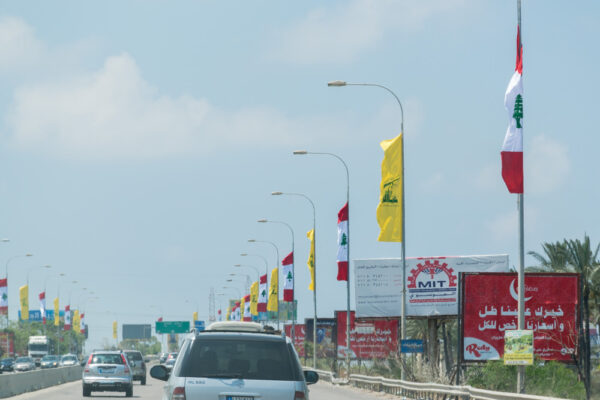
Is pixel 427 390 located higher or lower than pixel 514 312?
lower

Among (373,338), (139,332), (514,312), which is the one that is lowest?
(139,332)

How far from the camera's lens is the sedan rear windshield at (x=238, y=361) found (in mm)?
14102

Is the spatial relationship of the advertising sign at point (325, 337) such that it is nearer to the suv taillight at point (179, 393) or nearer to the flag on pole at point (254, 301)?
the flag on pole at point (254, 301)

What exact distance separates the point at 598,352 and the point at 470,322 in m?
51.8

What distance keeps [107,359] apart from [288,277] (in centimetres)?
3086

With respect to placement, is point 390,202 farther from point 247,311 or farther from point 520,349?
point 247,311

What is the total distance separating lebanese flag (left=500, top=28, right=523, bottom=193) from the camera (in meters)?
26.1

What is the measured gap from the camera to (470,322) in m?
36.8

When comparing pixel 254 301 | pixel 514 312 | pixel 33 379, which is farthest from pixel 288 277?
pixel 514 312

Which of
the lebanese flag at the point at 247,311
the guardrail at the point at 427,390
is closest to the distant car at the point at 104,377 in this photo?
the guardrail at the point at 427,390

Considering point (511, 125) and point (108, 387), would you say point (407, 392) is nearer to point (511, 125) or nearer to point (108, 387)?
point (108, 387)

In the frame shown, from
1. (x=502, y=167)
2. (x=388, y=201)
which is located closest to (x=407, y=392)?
(x=388, y=201)

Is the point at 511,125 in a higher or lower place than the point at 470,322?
higher

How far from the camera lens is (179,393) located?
13.8 metres
